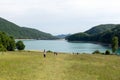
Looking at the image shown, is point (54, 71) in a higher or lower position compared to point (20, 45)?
lower

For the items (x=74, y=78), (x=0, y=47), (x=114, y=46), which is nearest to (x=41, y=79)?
(x=74, y=78)

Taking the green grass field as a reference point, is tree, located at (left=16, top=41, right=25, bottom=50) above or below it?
above

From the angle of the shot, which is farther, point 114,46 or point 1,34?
point 114,46

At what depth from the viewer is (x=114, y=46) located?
155m

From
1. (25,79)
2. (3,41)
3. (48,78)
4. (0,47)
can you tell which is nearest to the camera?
(25,79)

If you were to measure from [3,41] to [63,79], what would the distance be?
4272 inches

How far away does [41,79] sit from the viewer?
87.0 feet

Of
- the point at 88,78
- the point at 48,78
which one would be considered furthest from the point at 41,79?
the point at 88,78

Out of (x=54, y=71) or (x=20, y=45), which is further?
(x=20, y=45)

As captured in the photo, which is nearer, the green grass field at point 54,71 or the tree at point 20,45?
the green grass field at point 54,71

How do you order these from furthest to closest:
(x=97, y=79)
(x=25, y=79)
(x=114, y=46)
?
1. (x=114, y=46)
2. (x=97, y=79)
3. (x=25, y=79)

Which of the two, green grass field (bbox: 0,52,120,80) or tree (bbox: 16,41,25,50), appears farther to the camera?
tree (bbox: 16,41,25,50)

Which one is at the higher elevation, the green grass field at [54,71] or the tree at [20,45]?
the tree at [20,45]

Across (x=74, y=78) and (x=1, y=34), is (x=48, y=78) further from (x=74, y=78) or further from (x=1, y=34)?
(x=1, y=34)
